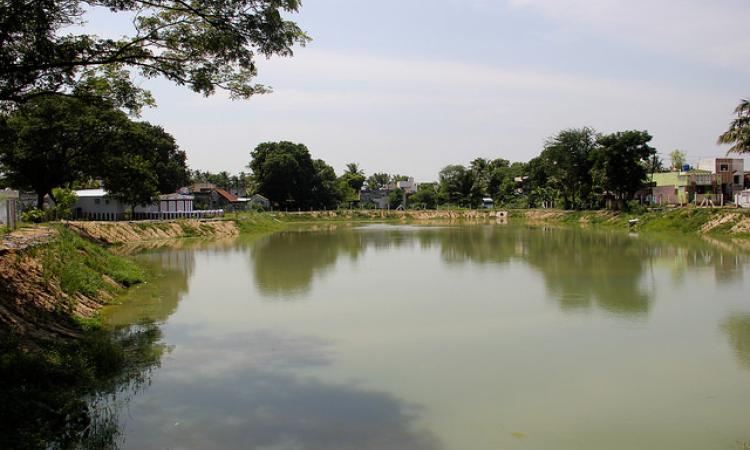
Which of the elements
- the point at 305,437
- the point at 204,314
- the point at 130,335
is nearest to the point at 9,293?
the point at 130,335

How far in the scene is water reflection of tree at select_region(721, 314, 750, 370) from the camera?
31.1 ft

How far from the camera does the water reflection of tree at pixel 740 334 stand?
948 cm

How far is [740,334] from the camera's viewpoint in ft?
35.9

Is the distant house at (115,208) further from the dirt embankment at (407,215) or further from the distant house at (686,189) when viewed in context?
the distant house at (686,189)

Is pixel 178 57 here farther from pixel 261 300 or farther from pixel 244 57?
pixel 261 300

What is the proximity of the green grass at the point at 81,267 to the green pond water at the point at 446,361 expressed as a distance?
0.90 m

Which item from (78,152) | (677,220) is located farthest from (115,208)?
(677,220)

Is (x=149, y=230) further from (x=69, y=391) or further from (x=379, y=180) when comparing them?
(x=379, y=180)

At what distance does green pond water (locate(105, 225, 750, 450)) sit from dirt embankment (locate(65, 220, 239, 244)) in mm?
13961

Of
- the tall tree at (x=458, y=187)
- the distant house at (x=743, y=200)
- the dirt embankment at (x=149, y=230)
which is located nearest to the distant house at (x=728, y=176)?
the distant house at (x=743, y=200)

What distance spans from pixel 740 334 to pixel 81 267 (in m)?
14.7

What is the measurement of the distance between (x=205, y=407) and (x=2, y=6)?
6.48 m

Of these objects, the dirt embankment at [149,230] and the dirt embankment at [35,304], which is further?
the dirt embankment at [149,230]

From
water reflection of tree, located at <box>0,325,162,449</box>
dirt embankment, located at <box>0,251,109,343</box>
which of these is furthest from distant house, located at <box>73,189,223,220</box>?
water reflection of tree, located at <box>0,325,162,449</box>
